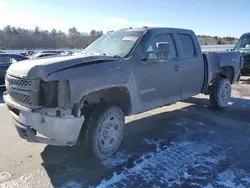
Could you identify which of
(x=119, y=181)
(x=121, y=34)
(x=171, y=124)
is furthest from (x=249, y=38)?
(x=119, y=181)

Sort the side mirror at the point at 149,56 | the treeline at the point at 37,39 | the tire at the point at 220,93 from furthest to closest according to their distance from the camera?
the treeline at the point at 37,39
the tire at the point at 220,93
the side mirror at the point at 149,56

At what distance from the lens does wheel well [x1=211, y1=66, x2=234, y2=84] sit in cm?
714

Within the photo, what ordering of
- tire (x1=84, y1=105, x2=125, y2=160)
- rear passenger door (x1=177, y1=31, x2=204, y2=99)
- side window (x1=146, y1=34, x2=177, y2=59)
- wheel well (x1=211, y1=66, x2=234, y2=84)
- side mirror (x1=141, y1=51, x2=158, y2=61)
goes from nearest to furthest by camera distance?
tire (x1=84, y1=105, x2=125, y2=160), side mirror (x1=141, y1=51, x2=158, y2=61), side window (x1=146, y1=34, x2=177, y2=59), rear passenger door (x1=177, y1=31, x2=204, y2=99), wheel well (x1=211, y1=66, x2=234, y2=84)

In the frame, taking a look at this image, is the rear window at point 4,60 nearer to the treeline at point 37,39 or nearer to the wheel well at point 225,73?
the wheel well at point 225,73

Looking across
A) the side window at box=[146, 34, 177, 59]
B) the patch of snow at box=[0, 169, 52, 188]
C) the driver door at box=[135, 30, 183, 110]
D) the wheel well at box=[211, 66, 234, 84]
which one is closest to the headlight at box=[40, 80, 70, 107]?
the patch of snow at box=[0, 169, 52, 188]

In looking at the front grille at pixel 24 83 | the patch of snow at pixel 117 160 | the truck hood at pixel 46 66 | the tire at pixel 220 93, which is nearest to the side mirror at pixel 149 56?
the truck hood at pixel 46 66

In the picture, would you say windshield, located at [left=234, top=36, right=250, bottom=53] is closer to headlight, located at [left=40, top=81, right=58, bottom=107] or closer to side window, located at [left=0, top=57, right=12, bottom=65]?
side window, located at [left=0, top=57, right=12, bottom=65]

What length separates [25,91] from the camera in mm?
3424

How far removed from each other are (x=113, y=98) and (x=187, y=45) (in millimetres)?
2427

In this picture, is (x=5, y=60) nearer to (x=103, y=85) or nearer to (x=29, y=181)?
(x=103, y=85)

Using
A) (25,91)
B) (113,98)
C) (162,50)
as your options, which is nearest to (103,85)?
(113,98)

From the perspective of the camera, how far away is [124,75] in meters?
4.13

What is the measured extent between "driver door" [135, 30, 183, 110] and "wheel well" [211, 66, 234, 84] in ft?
6.86

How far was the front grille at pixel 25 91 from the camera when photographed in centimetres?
332
